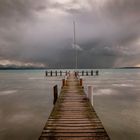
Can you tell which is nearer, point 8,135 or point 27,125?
point 8,135

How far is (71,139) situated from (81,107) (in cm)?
406

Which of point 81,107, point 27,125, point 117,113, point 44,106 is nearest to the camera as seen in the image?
point 81,107

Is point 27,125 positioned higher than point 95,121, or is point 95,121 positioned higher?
point 95,121

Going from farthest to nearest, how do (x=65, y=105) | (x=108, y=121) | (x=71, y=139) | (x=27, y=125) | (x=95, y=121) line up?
(x=108, y=121), (x=27, y=125), (x=65, y=105), (x=95, y=121), (x=71, y=139)

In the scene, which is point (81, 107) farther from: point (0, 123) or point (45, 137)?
point (0, 123)

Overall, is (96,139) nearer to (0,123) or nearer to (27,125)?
(27,125)

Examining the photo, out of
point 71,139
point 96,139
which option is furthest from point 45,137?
point 96,139

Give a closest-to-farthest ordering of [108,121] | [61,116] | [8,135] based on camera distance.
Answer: [61,116] → [8,135] → [108,121]

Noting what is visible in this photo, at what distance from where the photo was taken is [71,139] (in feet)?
18.9

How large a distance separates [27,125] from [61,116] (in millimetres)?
6164

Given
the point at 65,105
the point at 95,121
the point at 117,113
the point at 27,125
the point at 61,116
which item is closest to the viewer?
the point at 95,121

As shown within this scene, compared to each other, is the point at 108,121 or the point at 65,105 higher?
the point at 65,105

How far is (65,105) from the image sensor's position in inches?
410

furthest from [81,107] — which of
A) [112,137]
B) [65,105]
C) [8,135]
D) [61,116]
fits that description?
[8,135]
